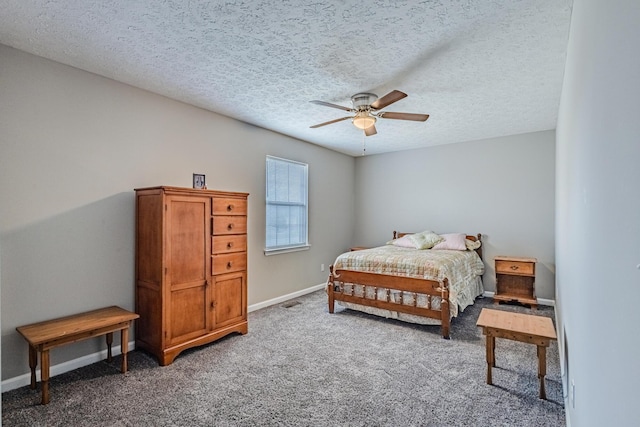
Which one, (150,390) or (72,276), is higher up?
(72,276)

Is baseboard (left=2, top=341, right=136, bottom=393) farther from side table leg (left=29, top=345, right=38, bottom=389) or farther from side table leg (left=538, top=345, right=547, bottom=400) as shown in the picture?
side table leg (left=538, top=345, right=547, bottom=400)

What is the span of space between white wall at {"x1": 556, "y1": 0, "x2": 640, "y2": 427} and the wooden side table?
839 millimetres

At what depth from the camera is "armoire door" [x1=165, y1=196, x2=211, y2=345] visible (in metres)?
A: 2.91

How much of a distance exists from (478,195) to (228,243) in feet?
13.5

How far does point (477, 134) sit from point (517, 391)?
3.73 metres

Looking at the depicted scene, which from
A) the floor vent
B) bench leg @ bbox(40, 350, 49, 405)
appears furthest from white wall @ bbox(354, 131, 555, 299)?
bench leg @ bbox(40, 350, 49, 405)

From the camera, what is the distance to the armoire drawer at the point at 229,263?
329 centimetres

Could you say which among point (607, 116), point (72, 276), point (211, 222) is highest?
point (607, 116)

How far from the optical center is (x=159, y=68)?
275cm

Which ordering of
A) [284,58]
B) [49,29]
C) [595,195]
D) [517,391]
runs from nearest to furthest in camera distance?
1. [595,195]
2. [49,29]
3. [517,391]
4. [284,58]

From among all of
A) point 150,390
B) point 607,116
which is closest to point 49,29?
point 150,390

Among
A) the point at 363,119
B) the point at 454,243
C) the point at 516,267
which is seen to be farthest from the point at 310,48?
the point at 516,267

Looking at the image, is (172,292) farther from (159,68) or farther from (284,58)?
(284,58)

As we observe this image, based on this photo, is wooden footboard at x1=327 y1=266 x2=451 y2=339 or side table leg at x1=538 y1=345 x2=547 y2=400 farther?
wooden footboard at x1=327 y1=266 x2=451 y2=339
